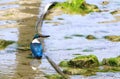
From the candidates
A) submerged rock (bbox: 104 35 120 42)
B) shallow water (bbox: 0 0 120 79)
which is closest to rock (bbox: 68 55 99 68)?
shallow water (bbox: 0 0 120 79)

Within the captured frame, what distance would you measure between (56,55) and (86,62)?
5.00 ft

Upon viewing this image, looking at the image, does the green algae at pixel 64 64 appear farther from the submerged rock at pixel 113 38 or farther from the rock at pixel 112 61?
the submerged rock at pixel 113 38

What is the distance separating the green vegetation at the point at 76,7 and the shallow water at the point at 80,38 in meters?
0.47

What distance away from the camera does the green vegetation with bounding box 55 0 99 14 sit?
1772 cm

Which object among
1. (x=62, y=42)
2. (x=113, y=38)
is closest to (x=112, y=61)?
(x=62, y=42)

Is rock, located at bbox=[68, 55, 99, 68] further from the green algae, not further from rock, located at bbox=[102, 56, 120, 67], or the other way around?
rock, located at bbox=[102, 56, 120, 67]

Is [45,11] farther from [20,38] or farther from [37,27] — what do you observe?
[20,38]

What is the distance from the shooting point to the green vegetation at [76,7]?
1772 cm

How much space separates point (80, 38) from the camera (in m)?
12.6

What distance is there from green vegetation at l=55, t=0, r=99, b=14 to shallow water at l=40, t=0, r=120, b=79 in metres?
0.47

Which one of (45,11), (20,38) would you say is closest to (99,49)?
(20,38)

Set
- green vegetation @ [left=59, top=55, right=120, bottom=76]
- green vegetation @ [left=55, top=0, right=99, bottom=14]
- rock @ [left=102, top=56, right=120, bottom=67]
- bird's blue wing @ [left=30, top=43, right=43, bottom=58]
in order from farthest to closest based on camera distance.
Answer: green vegetation @ [left=55, top=0, right=99, bottom=14], bird's blue wing @ [left=30, top=43, right=43, bottom=58], rock @ [left=102, top=56, right=120, bottom=67], green vegetation @ [left=59, top=55, right=120, bottom=76]

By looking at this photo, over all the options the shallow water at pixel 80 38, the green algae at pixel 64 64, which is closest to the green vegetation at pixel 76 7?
the shallow water at pixel 80 38

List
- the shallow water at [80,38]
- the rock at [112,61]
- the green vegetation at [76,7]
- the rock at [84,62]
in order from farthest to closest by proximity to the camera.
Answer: the green vegetation at [76,7] → the shallow water at [80,38] → the rock at [112,61] → the rock at [84,62]
